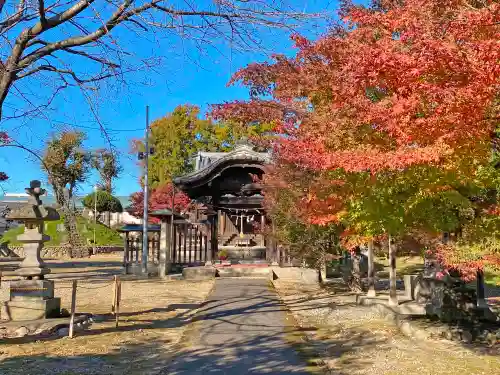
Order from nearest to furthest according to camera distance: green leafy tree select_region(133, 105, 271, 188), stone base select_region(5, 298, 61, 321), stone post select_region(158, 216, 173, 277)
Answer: stone base select_region(5, 298, 61, 321) < stone post select_region(158, 216, 173, 277) < green leafy tree select_region(133, 105, 271, 188)

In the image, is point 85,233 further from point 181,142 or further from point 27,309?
point 27,309

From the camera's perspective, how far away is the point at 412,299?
13266 mm

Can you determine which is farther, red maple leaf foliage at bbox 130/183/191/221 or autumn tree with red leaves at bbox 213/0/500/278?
red maple leaf foliage at bbox 130/183/191/221

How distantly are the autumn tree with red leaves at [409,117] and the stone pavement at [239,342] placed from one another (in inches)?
106

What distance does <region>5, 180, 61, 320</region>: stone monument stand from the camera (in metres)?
9.69

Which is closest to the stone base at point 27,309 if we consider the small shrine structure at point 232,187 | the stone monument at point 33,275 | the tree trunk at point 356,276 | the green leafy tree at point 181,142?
the stone monument at point 33,275

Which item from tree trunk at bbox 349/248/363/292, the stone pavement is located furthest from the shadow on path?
tree trunk at bbox 349/248/363/292

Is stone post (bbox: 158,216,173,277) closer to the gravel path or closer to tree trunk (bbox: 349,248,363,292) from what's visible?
tree trunk (bbox: 349,248,363,292)

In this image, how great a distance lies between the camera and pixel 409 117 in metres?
6.35

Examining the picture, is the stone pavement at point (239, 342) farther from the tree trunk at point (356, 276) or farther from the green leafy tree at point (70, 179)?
the green leafy tree at point (70, 179)

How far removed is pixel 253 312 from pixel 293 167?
489cm

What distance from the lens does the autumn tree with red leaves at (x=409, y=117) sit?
5680mm

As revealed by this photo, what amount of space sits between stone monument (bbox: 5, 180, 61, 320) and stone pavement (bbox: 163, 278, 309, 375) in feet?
10.5

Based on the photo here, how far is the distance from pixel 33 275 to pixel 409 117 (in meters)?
8.31
